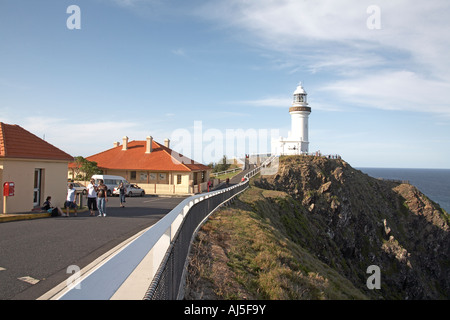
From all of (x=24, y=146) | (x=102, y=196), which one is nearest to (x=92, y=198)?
(x=102, y=196)

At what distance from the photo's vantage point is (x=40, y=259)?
7.37m

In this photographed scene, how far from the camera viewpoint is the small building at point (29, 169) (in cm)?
1441

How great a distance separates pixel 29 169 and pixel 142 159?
80.9 ft

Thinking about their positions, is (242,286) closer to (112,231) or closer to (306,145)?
(112,231)

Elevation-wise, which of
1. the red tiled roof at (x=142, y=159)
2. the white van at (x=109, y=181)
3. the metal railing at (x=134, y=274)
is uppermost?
the red tiled roof at (x=142, y=159)

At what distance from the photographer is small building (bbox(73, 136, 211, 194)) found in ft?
119

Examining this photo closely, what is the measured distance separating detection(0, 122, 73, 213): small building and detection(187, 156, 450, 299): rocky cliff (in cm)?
875

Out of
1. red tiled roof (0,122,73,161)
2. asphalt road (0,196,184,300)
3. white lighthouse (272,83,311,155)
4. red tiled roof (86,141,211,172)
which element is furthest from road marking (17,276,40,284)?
white lighthouse (272,83,311,155)

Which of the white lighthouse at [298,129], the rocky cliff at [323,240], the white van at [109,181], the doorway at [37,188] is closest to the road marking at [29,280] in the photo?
the rocky cliff at [323,240]

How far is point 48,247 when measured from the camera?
849 centimetres

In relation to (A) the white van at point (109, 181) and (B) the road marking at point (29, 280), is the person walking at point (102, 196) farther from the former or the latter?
(A) the white van at point (109, 181)

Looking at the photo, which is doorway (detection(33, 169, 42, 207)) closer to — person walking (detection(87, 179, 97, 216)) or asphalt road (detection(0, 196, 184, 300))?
person walking (detection(87, 179, 97, 216))
